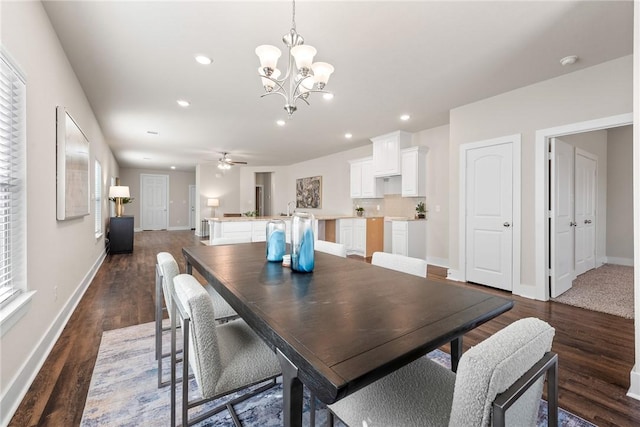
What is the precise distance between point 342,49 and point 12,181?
8.49ft

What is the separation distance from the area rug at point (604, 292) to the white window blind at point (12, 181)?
4.91 m

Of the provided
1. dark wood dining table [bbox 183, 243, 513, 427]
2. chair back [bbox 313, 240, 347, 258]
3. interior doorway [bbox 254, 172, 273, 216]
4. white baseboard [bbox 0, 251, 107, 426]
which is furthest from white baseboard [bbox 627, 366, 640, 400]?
interior doorway [bbox 254, 172, 273, 216]

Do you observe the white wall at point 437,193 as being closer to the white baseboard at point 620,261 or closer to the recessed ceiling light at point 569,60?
the recessed ceiling light at point 569,60

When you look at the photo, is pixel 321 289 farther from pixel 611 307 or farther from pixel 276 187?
pixel 276 187

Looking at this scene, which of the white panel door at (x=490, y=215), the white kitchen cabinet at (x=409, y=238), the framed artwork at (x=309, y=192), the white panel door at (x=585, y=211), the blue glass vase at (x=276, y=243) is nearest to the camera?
the blue glass vase at (x=276, y=243)

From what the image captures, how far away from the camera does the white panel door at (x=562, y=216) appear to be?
3381mm

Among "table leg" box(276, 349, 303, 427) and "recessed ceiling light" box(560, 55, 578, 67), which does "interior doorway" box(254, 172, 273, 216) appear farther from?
"table leg" box(276, 349, 303, 427)


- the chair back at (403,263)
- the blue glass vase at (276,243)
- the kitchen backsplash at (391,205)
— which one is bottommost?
the chair back at (403,263)

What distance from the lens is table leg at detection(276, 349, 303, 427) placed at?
2.60 feet

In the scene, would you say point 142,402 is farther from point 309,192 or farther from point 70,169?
point 309,192

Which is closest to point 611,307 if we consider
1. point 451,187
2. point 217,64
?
point 451,187

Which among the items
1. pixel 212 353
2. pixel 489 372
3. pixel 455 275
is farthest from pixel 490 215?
pixel 212 353

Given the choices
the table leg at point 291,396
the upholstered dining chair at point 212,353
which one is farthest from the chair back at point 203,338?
the table leg at point 291,396

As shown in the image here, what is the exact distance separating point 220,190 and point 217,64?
24.9ft
